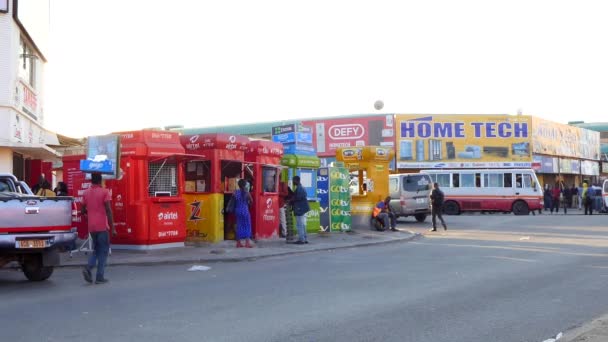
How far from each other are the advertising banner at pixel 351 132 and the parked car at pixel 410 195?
1953 cm

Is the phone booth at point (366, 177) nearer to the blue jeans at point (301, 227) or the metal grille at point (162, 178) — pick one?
the blue jeans at point (301, 227)

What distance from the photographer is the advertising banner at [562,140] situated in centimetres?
5116

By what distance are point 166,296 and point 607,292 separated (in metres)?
6.66

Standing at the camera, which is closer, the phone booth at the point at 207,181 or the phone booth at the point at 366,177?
the phone booth at the point at 207,181

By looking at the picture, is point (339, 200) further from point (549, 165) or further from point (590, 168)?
point (590, 168)

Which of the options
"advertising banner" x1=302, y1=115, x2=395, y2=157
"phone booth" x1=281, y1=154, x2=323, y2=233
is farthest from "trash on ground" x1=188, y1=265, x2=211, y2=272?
"advertising banner" x1=302, y1=115, x2=395, y2=157

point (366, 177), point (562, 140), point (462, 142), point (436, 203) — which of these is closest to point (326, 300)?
point (436, 203)

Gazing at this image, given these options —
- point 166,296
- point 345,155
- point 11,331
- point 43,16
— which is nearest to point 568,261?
point 166,296

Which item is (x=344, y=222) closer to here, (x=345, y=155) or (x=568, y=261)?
(x=345, y=155)

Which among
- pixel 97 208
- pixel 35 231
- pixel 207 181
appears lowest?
pixel 35 231

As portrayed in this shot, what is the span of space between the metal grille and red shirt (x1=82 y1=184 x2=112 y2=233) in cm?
514

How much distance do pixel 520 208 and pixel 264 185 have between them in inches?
872

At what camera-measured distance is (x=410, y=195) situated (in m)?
31.3

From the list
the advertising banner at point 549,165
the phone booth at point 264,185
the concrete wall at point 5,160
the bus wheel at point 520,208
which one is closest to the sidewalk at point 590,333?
the phone booth at point 264,185
